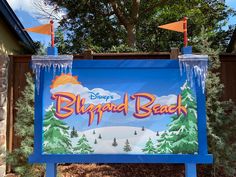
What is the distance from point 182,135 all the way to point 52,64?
1.72m

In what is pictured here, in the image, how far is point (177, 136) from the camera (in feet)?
12.2

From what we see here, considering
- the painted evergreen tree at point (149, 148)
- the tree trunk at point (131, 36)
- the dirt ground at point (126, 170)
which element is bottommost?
the dirt ground at point (126, 170)

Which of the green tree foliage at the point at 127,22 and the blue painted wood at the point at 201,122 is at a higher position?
the green tree foliage at the point at 127,22

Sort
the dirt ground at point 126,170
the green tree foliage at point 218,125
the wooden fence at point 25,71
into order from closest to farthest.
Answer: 1. the green tree foliage at point 218,125
2. the dirt ground at point 126,170
3. the wooden fence at point 25,71

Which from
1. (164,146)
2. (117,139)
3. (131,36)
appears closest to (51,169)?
(117,139)

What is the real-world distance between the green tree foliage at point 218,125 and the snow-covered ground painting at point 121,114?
3.43ft

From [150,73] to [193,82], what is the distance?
51cm

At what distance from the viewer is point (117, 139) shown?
3.74 metres

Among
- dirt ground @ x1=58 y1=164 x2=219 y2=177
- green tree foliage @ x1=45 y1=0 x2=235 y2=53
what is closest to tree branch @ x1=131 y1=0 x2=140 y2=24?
green tree foliage @ x1=45 y1=0 x2=235 y2=53

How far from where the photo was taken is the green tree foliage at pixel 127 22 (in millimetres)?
12398

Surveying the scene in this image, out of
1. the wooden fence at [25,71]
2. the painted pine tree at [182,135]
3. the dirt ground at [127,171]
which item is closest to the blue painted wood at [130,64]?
the painted pine tree at [182,135]

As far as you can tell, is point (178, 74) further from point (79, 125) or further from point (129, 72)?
point (79, 125)

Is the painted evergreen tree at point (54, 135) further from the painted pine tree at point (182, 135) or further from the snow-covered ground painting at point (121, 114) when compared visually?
the painted pine tree at point (182, 135)

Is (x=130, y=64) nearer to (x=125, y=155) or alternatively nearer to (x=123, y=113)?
(x=123, y=113)
